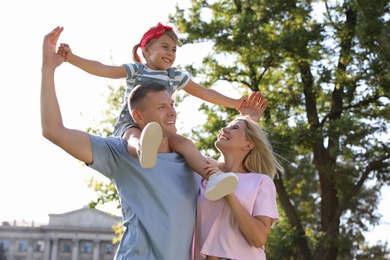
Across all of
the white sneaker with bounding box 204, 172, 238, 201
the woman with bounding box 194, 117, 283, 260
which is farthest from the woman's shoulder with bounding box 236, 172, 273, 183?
the white sneaker with bounding box 204, 172, 238, 201

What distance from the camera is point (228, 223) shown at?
3.10 meters

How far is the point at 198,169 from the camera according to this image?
3055 millimetres

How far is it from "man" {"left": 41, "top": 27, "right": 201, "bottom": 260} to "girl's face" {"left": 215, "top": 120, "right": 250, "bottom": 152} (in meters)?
0.34

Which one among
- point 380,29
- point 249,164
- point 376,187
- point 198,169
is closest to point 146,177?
point 198,169

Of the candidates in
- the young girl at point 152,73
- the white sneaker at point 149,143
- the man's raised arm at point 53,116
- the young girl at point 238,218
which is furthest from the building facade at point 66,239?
the white sneaker at point 149,143

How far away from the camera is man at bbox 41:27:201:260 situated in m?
2.72

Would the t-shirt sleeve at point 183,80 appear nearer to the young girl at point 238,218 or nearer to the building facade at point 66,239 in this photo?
the young girl at point 238,218

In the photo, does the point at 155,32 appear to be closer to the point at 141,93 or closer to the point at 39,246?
the point at 141,93

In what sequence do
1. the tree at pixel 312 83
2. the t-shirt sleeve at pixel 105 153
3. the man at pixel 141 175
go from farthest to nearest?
1. the tree at pixel 312 83
2. the t-shirt sleeve at pixel 105 153
3. the man at pixel 141 175

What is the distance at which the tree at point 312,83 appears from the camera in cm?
1320

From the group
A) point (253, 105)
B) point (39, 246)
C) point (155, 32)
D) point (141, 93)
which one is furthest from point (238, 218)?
point (39, 246)

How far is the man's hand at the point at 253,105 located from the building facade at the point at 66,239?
63.0 meters

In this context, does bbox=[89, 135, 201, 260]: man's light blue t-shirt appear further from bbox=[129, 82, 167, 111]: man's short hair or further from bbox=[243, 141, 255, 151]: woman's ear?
bbox=[243, 141, 255, 151]: woman's ear

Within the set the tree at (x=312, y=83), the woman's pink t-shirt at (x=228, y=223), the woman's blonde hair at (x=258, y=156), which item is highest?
the tree at (x=312, y=83)
